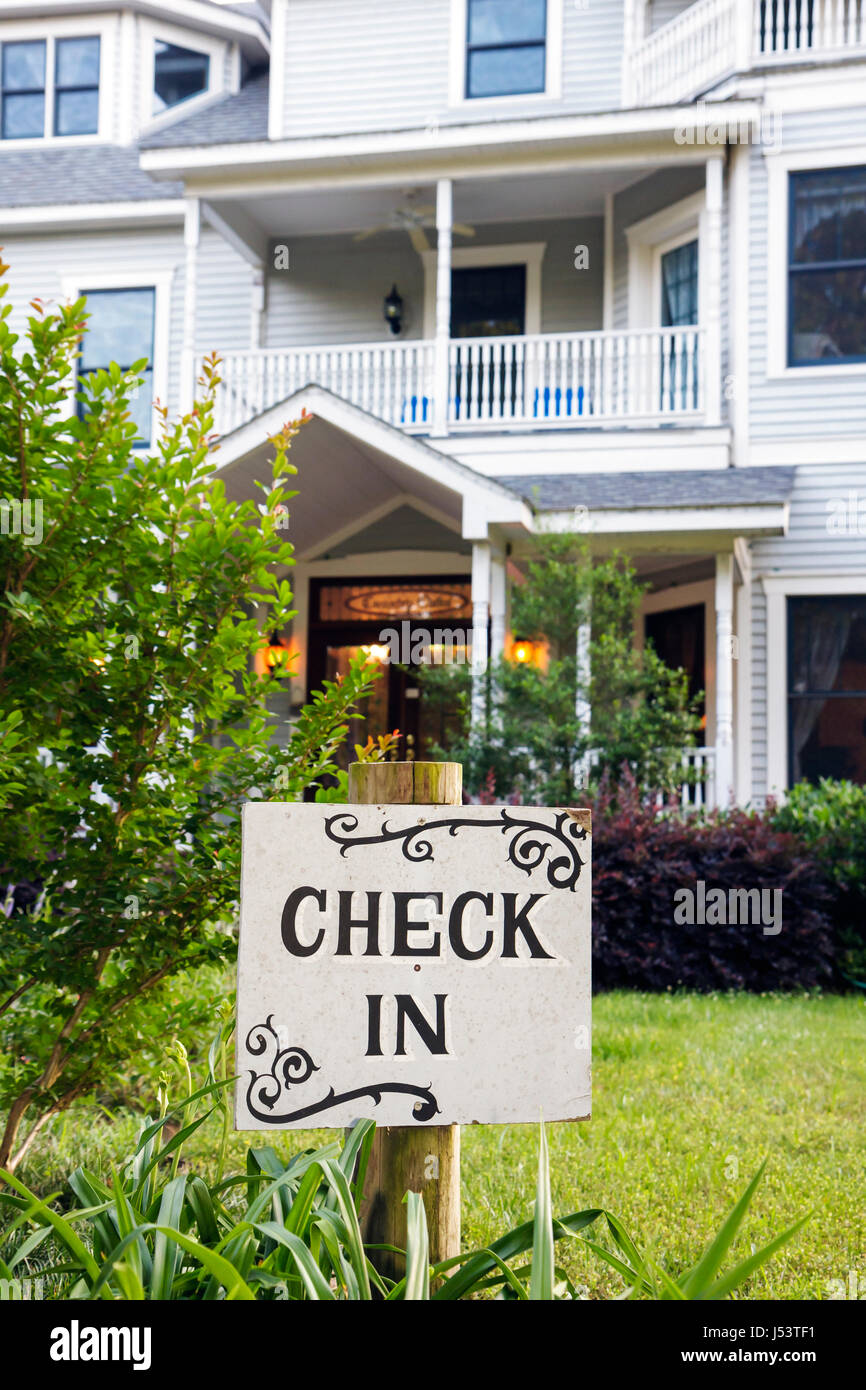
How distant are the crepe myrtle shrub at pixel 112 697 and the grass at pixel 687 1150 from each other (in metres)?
0.81

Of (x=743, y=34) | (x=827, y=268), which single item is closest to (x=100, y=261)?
(x=743, y=34)

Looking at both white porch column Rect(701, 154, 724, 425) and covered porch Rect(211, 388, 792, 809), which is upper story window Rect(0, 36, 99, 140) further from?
white porch column Rect(701, 154, 724, 425)

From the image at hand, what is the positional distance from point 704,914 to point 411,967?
5.55 metres

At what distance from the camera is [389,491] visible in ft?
37.0

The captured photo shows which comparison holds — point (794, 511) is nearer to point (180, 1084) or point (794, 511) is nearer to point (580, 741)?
point (580, 741)

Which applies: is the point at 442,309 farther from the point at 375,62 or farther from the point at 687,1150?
the point at 687,1150

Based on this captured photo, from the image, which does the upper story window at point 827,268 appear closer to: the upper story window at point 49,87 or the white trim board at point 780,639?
the white trim board at point 780,639

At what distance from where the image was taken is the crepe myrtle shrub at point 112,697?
8.40 ft

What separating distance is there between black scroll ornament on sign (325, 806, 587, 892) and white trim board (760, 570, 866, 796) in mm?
8599

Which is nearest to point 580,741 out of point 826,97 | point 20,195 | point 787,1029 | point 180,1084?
point 787,1029

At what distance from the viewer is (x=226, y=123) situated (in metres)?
12.6

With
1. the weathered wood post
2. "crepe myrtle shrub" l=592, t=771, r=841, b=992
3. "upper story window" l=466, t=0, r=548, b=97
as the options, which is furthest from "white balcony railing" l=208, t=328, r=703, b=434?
the weathered wood post

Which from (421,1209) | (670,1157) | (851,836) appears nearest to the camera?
(421,1209)
